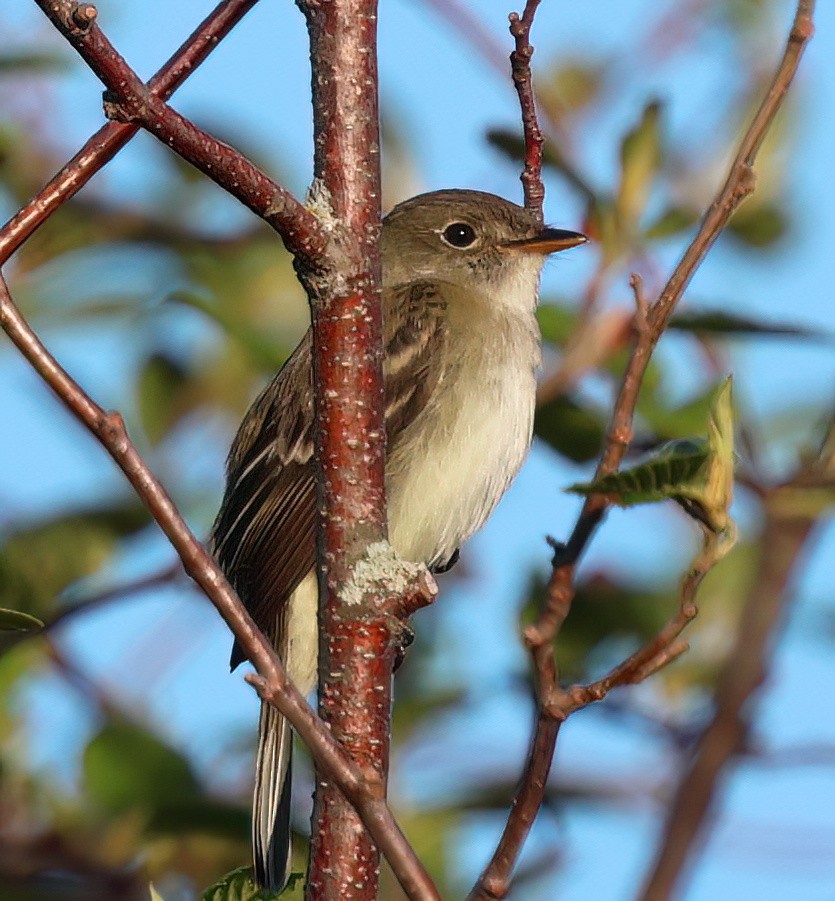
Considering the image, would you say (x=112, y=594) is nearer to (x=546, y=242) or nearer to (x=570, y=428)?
(x=570, y=428)

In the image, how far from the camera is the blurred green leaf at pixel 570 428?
10.9 ft

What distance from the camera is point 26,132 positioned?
4172 millimetres

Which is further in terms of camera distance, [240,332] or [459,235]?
[459,235]

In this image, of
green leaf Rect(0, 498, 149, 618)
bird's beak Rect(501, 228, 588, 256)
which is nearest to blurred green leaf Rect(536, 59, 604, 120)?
bird's beak Rect(501, 228, 588, 256)

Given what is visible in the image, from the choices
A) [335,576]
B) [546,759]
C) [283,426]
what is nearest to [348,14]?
[335,576]

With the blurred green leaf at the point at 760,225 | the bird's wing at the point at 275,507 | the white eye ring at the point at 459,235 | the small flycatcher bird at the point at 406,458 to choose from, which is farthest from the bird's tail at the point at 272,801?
the blurred green leaf at the point at 760,225

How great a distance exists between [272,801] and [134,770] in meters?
0.35

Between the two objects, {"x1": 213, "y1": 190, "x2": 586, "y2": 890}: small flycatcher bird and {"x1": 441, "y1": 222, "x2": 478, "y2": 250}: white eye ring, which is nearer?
{"x1": 213, "y1": 190, "x2": 586, "y2": 890}: small flycatcher bird

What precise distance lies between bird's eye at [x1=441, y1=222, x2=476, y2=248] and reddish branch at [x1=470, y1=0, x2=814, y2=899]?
2270mm

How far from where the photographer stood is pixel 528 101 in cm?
260

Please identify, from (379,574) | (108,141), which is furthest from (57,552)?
(108,141)

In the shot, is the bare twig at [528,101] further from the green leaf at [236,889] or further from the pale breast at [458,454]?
the green leaf at [236,889]

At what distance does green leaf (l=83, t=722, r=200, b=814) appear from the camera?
9.99 ft

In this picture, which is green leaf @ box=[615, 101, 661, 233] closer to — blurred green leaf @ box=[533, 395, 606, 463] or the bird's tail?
blurred green leaf @ box=[533, 395, 606, 463]
